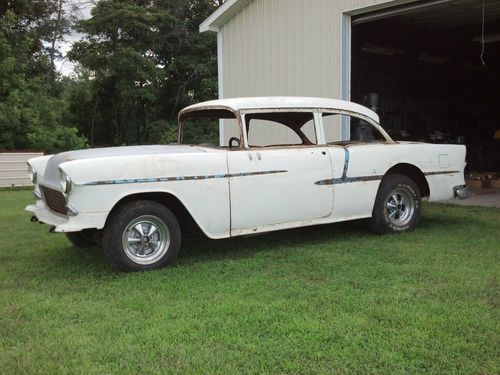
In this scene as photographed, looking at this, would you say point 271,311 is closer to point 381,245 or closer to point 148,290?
point 148,290

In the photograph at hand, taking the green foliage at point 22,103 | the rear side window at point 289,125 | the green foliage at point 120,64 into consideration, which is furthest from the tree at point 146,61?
the rear side window at point 289,125

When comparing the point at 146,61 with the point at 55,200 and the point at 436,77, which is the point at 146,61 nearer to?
the point at 436,77

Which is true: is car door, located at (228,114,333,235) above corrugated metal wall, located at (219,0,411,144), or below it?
below

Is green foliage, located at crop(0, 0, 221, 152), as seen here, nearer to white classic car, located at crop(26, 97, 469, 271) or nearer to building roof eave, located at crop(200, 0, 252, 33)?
building roof eave, located at crop(200, 0, 252, 33)

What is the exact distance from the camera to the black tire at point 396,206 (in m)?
6.60

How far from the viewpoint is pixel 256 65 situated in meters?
11.7

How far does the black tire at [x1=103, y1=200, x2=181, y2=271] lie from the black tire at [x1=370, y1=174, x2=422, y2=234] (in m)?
2.66

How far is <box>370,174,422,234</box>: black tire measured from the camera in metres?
6.60

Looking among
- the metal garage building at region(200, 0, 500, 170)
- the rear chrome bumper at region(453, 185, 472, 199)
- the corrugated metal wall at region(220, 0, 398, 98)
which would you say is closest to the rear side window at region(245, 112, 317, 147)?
the rear chrome bumper at region(453, 185, 472, 199)

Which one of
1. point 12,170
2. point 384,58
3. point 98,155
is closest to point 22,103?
point 12,170

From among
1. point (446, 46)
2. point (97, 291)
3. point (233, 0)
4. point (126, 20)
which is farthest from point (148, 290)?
point (126, 20)

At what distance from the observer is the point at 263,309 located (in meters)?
3.98

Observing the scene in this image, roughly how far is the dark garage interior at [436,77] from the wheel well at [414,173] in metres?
6.34

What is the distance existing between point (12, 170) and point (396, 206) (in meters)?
14.0
